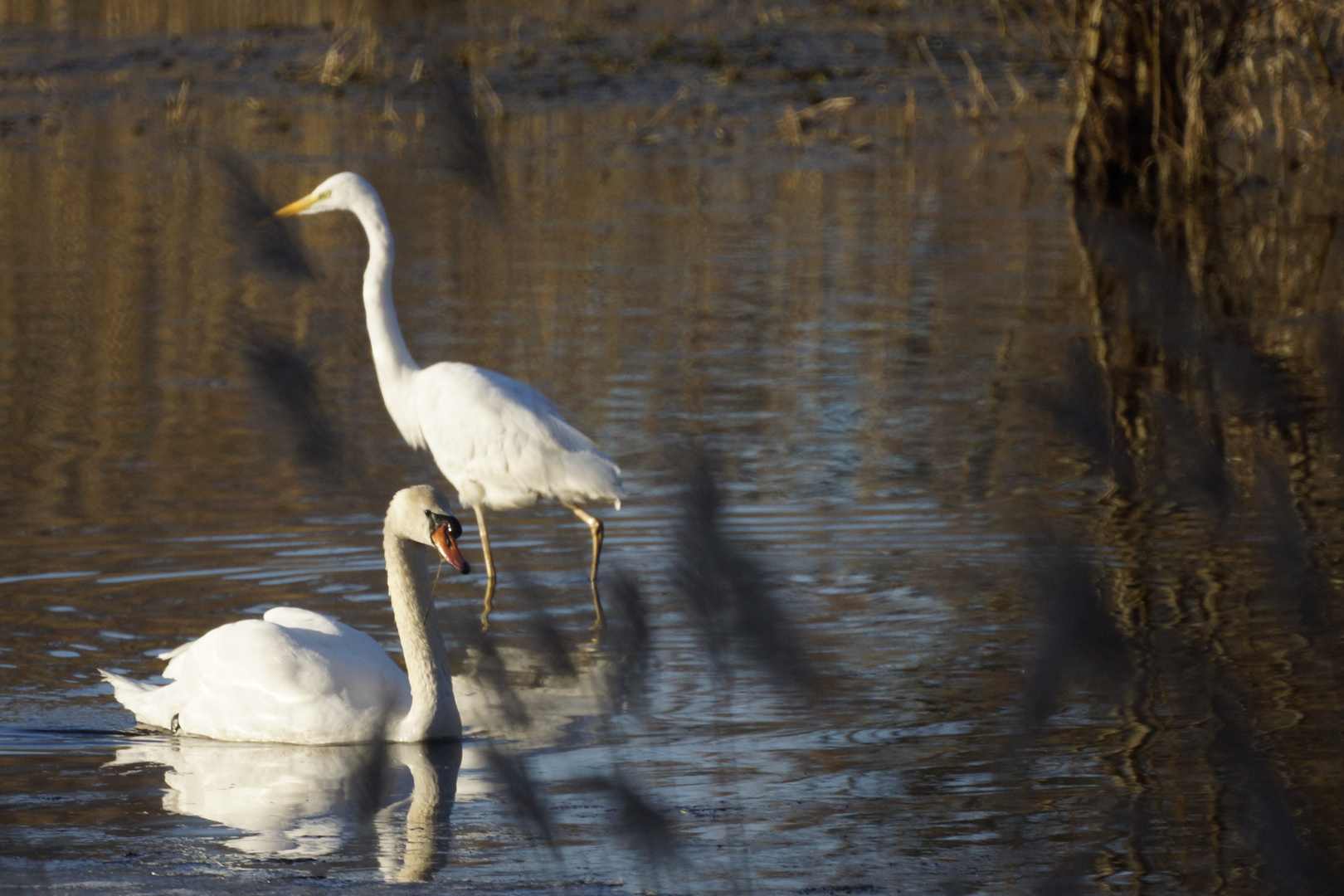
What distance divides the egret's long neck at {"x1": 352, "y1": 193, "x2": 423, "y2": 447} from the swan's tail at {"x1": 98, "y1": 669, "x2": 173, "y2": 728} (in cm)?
180

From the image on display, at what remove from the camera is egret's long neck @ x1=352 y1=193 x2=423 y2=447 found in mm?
6938

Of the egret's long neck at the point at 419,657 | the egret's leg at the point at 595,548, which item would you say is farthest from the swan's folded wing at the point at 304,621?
the egret's leg at the point at 595,548

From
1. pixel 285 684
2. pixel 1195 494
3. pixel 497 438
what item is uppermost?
pixel 1195 494

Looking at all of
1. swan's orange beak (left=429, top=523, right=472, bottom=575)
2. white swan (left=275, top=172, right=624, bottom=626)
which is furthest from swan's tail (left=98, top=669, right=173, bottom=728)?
white swan (left=275, top=172, right=624, bottom=626)

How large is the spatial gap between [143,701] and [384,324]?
2.31 m

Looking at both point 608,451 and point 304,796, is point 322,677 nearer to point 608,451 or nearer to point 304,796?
point 304,796

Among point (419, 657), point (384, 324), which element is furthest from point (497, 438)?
point (419, 657)

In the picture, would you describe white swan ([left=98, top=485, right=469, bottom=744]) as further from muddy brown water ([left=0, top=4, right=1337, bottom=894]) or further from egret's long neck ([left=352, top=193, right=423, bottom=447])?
egret's long neck ([left=352, top=193, right=423, bottom=447])

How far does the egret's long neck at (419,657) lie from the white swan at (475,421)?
1692 millimetres

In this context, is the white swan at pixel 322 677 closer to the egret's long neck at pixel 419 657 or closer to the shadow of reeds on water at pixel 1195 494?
the egret's long neck at pixel 419 657

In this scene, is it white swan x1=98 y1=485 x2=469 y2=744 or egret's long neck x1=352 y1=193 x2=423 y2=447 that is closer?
white swan x1=98 y1=485 x2=469 y2=744

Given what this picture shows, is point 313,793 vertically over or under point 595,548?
under

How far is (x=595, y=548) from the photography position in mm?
5906

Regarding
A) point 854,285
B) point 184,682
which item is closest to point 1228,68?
point 854,285
